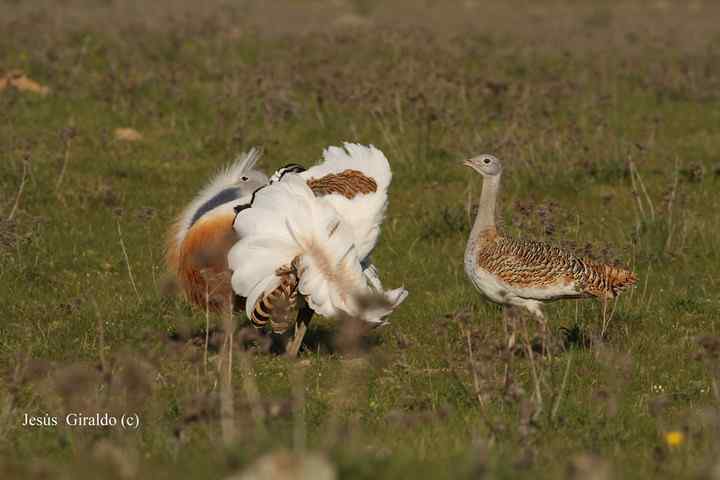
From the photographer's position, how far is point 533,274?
18.7 ft

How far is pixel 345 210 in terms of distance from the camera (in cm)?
573

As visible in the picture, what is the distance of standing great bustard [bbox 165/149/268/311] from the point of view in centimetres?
582

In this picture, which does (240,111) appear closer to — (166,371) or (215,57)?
(215,57)

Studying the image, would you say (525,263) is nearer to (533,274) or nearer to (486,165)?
(533,274)

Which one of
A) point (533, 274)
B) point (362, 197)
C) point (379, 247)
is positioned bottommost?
point (379, 247)

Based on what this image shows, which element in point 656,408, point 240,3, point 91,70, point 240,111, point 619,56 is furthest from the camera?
point 240,3

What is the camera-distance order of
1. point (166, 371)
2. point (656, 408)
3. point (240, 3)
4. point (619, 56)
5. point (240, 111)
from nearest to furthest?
point (656, 408), point (166, 371), point (240, 111), point (619, 56), point (240, 3)

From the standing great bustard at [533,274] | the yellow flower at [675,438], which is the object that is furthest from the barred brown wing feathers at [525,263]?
the yellow flower at [675,438]

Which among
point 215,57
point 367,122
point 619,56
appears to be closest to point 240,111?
point 367,122

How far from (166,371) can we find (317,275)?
85cm

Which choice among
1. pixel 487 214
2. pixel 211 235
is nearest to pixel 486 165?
pixel 487 214

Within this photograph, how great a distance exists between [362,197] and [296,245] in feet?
1.57

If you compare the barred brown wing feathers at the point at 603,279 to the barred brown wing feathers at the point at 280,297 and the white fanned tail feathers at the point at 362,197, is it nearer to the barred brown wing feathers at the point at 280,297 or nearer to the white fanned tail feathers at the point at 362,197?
the white fanned tail feathers at the point at 362,197

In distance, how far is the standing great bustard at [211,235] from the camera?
582 centimetres
